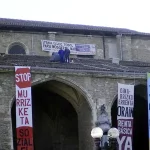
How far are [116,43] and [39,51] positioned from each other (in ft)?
18.9

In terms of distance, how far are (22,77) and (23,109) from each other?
1447mm

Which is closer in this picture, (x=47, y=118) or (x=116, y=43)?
(x=47, y=118)

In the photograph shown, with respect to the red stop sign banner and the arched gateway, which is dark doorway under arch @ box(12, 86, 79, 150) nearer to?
the arched gateway

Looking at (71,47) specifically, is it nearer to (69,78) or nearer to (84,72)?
(84,72)

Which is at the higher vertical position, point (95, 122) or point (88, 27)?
point (88, 27)

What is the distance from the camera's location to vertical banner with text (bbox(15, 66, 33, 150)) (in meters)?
18.3

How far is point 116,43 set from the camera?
30.0 metres

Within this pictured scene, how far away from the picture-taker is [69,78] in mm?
20219

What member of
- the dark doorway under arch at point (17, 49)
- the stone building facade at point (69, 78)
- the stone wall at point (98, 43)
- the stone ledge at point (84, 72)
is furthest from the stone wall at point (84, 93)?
the dark doorway under arch at point (17, 49)

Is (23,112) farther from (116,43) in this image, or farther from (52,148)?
(116,43)

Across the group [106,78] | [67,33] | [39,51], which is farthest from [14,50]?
[106,78]

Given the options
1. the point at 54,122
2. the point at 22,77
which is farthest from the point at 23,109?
the point at 54,122

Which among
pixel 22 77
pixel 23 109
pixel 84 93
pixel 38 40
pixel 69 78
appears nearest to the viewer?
pixel 23 109

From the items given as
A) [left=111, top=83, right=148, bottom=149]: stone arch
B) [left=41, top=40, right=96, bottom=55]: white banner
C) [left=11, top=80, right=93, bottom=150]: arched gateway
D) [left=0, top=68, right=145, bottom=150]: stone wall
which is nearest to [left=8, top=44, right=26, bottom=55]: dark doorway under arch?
[left=41, top=40, right=96, bottom=55]: white banner
